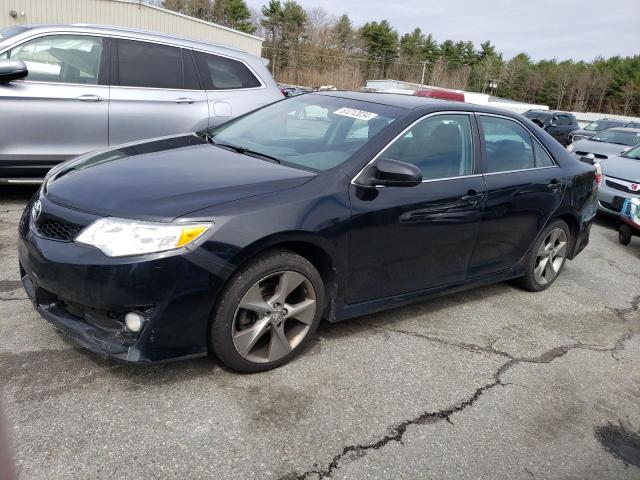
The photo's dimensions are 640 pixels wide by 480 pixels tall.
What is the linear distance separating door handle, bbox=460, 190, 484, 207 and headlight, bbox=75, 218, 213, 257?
195 centimetres

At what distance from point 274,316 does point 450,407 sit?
1.06 metres

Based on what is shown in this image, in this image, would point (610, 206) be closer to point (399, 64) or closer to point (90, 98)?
point (90, 98)

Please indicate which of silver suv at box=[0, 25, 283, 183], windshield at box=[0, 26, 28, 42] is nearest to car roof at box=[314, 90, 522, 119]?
silver suv at box=[0, 25, 283, 183]

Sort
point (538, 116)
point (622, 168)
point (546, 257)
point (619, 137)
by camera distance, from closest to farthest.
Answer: point (546, 257)
point (622, 168)
point (619, 137)
point (538, 116)

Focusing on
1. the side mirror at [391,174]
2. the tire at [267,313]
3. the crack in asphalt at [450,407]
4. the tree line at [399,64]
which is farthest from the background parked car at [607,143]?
the tree line at [399,64]

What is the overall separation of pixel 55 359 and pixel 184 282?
931 millimetres

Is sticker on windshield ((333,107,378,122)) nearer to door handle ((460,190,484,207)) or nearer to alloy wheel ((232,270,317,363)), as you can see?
door handle ((460,190,484,207))

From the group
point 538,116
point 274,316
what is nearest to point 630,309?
point 274,316

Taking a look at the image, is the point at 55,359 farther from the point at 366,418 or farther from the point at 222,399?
the point at 366,418

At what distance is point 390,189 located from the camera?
132 inches

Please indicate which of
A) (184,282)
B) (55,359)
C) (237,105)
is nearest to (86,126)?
(237,105)

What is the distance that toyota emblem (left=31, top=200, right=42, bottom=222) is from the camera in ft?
9.47

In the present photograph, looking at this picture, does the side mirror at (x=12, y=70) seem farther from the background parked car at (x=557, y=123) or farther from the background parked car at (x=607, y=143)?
the background parked car at (x=557, y=123)

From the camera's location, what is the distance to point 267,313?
115 inches
